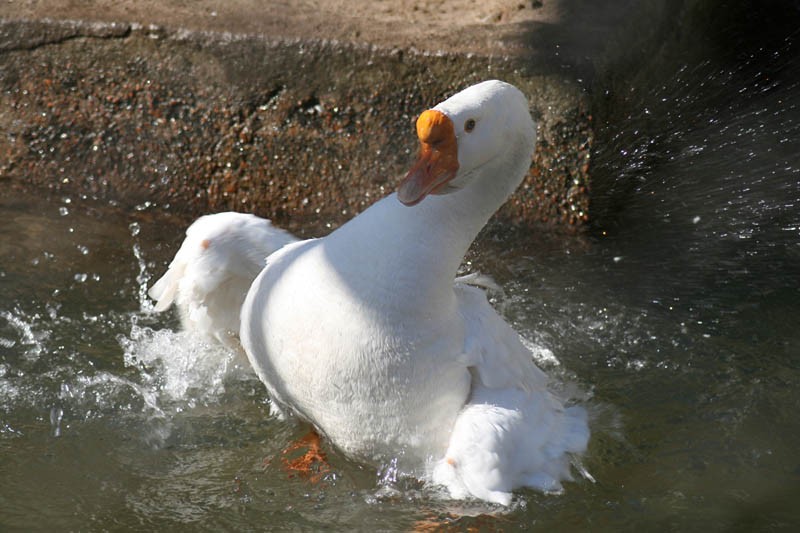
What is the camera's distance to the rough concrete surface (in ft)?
18.0

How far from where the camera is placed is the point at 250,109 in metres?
5.49

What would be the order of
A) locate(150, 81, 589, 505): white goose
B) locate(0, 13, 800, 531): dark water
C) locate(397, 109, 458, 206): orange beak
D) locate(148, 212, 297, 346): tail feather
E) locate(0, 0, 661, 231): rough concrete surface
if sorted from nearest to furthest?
locate(397, 109, 458, 206): orange beak, locate(150, 81, 589, 505): white goose, locate(0, 13, 800, 531): dark water, locate(148, 212, 297, 346): tail feather, locate(0, 0, 661, 231): rough concrete surface

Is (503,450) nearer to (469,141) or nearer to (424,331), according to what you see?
(424,331)

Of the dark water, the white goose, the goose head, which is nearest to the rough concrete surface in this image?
the dark water

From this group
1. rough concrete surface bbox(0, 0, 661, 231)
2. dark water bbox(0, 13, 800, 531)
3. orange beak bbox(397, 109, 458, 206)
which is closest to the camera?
orange beak bbox(397, 109, 458, 206)

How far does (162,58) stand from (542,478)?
337 cm

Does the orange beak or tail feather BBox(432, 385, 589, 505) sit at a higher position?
the orange beak

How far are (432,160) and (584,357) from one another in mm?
1926

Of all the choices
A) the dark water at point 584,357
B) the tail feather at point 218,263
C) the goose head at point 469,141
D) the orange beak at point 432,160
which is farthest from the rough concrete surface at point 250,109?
the orange beak at point 432,160

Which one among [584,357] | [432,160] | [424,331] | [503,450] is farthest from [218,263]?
[584,357]

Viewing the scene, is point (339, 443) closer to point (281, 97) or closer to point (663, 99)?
point (281, 97)

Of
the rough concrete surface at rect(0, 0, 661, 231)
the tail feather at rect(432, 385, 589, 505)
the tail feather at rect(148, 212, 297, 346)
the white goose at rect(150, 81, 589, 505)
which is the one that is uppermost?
the rough concrete surface at rect(0, 0, 661, 231)

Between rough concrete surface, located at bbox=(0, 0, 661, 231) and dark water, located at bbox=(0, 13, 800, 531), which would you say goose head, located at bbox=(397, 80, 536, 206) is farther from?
rough concrete surface, located at bbox=(0, 0, 661, 231)

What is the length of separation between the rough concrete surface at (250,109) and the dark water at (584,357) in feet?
0.73
